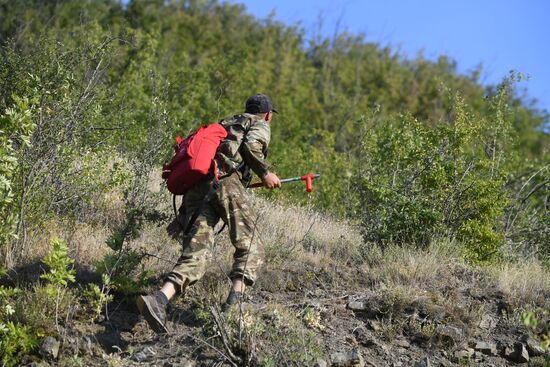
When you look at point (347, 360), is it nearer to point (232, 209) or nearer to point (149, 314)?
point (232, 209)

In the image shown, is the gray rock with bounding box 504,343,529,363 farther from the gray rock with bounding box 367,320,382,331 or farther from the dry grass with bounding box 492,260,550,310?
the gray rock with bounding box 367,320,382,331

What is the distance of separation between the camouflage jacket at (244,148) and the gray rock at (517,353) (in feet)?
8.77

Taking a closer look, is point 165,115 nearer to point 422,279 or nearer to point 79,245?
point 79,245

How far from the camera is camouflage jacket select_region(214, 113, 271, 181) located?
240 inches

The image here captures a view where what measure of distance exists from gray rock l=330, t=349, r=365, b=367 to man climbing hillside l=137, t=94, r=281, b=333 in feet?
2.97

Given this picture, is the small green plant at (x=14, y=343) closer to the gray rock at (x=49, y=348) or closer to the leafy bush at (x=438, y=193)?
the gray rock at (x=49, y=348)

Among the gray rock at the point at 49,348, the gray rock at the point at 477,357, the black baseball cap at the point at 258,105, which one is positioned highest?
the black baseball cap at the point at 258,105

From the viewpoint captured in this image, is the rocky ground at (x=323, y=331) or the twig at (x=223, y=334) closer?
the twig at (x=223, y=334)

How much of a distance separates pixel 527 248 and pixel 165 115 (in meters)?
5.17

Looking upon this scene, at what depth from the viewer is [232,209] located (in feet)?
19.7

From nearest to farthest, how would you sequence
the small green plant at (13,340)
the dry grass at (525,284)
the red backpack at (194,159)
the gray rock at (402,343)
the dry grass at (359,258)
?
the small green plant at (13,340) < the red backpack at (194,159) < the gray rock at (402,343) < the dry grass at (359,258) < the dry grass at (525,284)

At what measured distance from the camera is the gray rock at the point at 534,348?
21.3ft

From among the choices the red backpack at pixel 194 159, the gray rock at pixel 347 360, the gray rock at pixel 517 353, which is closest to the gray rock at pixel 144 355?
the red backpack at pixel 194 159

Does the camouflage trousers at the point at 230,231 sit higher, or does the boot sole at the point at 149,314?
the camouflage trousers at the point at 230,231
